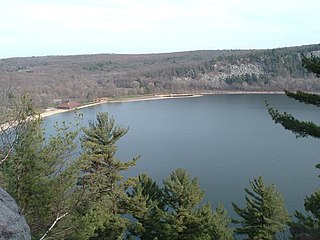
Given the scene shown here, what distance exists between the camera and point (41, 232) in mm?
3410

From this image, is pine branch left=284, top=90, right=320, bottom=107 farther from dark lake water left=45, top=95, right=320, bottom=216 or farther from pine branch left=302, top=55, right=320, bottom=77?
dark lake water left=45, top=95, right=320, bottom=216

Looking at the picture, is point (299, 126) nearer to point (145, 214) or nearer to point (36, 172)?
point (36, 172)

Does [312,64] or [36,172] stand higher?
[312,64]

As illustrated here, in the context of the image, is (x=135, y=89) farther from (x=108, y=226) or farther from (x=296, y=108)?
(x=108, y=226)

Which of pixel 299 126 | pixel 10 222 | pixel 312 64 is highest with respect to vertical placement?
pixel 312 64

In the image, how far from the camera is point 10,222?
2.40 m

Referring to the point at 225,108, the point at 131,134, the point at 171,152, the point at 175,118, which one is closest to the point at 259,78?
the point at 225,108

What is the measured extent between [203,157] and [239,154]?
1.96 m

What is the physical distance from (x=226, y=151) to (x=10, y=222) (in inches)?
797

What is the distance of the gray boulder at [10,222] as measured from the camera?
91.6 inches

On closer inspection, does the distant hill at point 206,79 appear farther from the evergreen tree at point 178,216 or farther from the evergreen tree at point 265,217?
the evergreen tree at point 265,217

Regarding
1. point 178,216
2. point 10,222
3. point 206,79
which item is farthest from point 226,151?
point 206,79

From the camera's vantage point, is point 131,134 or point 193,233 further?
point 131,134

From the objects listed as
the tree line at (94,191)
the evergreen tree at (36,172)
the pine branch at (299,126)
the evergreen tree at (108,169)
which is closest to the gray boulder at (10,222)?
the tree line at (94,191)
